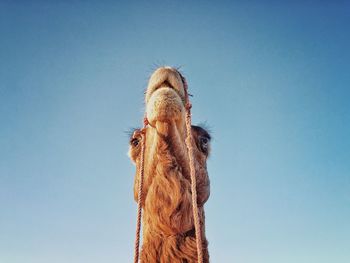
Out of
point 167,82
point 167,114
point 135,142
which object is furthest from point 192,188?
point 135,142

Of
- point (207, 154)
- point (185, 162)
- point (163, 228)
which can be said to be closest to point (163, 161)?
point (185, 162)

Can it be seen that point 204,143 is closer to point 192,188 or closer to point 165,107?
point 165,107

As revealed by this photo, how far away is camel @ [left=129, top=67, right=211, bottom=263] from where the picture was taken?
3.08 metres

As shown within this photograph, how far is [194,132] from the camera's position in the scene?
162 inches

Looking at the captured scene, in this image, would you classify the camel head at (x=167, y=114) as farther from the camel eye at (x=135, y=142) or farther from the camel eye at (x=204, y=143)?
the camel eye at (x=204, y=143)

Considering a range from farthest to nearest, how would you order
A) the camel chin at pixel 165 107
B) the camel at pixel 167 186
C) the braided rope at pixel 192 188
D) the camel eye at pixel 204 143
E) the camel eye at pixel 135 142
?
1. the camel eye at pixel 204 143
2. the camel eye at pixel 135 142
3. the camel at pixel 167 186
4. the camel chin at pixel 165 107
5. the braided rope at pixel 192 188

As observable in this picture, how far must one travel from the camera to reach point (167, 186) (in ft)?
10.6

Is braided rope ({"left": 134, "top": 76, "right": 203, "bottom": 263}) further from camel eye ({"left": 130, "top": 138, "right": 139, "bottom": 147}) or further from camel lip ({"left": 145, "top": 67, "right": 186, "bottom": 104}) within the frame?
camel eye ({"left": 130, "top": 138, "right": 139, "bottom": 147})

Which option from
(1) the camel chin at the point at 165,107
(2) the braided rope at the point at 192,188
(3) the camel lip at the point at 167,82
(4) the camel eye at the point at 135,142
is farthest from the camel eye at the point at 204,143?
(1) the camel chin at the point at 165,107

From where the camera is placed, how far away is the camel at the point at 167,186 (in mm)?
3078

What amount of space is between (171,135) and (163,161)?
0.28m

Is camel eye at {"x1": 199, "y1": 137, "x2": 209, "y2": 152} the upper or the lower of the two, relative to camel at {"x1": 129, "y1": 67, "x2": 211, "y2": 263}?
upper

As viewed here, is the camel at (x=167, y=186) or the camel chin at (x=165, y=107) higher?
the camel chin at (x=165, y=107)

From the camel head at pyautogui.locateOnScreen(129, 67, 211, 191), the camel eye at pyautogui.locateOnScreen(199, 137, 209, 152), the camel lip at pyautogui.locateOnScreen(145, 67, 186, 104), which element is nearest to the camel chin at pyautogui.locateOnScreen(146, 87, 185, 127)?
the camel head at pyautogui.locateOnScreen(129, 67, 211, 191)
